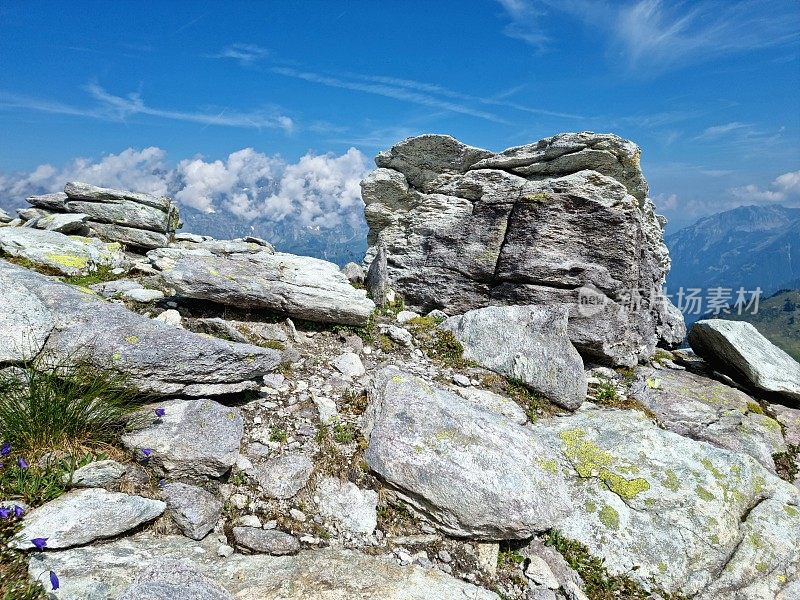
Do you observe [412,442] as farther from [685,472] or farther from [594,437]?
[685,472]

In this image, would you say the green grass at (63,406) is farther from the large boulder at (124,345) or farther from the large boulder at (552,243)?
the large boulder at (552,243)

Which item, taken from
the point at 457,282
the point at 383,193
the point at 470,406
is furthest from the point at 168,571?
the point at 383,193

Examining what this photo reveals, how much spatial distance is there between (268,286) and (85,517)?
7351mm

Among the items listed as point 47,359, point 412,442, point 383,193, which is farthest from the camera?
point 383,193

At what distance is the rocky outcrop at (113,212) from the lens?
19.3 metres

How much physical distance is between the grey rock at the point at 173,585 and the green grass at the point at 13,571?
0.99 m

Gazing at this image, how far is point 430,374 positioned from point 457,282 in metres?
5.59

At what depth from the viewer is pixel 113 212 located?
20.6 m

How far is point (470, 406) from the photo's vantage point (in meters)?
9.27

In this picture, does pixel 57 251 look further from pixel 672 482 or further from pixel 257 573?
pixel 672 482

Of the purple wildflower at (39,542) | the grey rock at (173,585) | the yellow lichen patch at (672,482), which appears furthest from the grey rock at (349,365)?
the yellow lichen patch at (672,482)

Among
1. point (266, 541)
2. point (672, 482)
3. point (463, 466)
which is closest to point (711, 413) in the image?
point (672, 482)

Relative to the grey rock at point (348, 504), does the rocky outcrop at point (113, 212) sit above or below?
above

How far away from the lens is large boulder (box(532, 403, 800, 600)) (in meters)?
7.83
